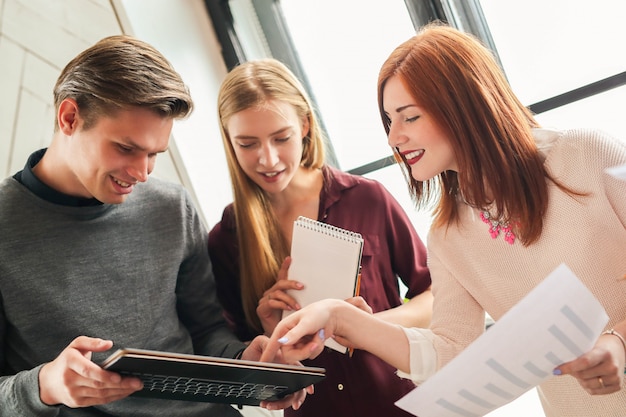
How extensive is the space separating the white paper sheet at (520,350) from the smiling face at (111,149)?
32.5 inches

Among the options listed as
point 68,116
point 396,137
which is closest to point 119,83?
point 68,116

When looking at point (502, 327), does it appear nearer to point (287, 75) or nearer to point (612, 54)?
point (287, 75)

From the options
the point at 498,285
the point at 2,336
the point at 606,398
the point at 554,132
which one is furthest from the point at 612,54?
the point at 2,336

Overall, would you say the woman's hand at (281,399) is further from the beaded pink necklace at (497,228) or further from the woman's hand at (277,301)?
the beaded pink necklace at (497,228)

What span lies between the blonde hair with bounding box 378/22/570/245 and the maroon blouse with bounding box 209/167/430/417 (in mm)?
431

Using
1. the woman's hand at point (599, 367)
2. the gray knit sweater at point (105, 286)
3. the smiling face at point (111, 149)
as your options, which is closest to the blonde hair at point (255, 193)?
the gray knit sweater at point (105, 286)

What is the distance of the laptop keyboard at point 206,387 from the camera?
122 centimetres

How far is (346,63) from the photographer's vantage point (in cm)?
301

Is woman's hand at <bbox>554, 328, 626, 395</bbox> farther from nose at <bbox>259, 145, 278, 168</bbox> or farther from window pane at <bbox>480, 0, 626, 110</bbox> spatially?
window pane at <bbox>480, 0, 626, 110</bbox>

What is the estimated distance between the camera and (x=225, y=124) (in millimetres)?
1934

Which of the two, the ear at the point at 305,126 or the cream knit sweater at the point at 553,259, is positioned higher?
the ear at the point at 305,126

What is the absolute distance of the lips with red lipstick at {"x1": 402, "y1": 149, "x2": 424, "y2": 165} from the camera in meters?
1.56

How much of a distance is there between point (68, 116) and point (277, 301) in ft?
2.19

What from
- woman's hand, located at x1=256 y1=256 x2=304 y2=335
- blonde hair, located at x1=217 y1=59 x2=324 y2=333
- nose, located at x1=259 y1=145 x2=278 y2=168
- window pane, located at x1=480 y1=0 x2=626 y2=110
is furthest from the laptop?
window pane, located at x1=480 y1=0 x2=626 y2=110
